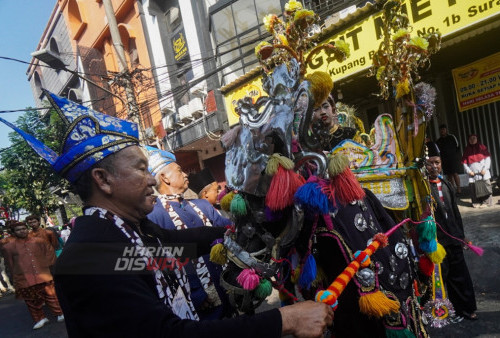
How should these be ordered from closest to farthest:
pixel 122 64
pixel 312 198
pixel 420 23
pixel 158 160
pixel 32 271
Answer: pixel 312 198
pixel 158 160
pixel 420 23
pixel 32 271
pixel 122 64

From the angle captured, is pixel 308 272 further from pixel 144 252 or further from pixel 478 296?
pixel 478 296

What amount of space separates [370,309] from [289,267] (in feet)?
1.59

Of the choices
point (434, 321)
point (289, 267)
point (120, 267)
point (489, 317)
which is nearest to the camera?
point (120, 267)

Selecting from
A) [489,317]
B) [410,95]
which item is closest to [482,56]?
[489,317]

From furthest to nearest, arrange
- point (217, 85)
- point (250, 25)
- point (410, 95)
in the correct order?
point (217, 85) < point (250, 25) < point (410, 95)

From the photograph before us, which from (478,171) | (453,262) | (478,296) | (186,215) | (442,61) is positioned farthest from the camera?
(442,61)

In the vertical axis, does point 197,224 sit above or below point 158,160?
below

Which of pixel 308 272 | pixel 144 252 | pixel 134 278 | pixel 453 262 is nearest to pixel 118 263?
pixel 134 278

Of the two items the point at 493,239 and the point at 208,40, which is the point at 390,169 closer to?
the point at 493,239

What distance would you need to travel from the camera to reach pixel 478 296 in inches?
153

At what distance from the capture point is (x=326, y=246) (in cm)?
170

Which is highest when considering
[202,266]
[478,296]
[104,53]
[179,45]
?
[104,53]

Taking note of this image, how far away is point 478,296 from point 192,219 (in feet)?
11.9

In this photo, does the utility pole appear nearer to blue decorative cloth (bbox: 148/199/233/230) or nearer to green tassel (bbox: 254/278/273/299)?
blue decorative cloth (bbox: 148/199/233/230)
